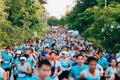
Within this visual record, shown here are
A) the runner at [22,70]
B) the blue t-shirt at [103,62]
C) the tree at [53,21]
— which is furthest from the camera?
the tree at [53,21]

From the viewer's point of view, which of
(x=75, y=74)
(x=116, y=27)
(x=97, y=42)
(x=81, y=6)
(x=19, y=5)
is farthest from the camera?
(x=81, y=6)

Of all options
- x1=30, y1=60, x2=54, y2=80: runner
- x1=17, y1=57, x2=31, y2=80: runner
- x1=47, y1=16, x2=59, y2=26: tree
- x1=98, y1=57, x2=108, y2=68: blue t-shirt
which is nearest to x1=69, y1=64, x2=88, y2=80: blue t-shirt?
x1=17, y1=57, x2=31, y2=80: runner

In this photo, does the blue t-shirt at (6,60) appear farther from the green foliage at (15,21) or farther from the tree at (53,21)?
the tree at (53,21)

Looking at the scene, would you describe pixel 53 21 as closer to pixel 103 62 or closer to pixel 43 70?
pixel 103 62

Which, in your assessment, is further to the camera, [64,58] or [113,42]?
[113,42]

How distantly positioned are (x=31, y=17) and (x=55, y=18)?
146 metres

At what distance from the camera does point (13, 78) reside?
47.4ft

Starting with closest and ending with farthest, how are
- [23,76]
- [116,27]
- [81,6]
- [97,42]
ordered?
[23,76] < [116,27] < [97,42] < [81,6]

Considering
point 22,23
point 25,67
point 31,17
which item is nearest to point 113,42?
point 25,67

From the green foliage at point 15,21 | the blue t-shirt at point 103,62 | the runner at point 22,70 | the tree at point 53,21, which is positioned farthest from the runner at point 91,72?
the tree at point 53,21

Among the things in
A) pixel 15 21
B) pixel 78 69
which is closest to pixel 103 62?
pixel 78 69

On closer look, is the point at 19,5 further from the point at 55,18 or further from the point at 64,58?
the point at 55,18

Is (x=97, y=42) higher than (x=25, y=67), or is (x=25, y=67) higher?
(x=25, y=67)

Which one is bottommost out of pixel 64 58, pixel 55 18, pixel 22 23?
pixel 55 18
